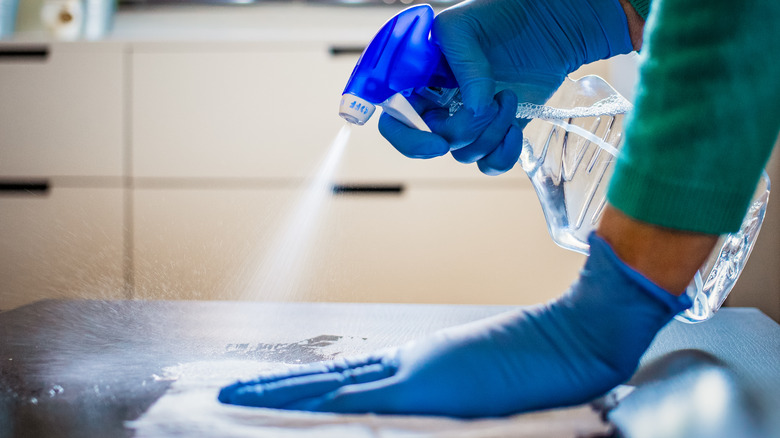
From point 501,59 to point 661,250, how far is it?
1.37 ft

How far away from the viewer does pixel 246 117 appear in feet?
5.86

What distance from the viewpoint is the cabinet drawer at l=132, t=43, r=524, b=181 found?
69.6 inches

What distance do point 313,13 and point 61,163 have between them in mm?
880

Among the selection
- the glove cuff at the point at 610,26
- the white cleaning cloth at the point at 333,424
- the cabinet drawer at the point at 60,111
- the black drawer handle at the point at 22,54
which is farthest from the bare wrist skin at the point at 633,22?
the black drawer handle at the point at 22,54

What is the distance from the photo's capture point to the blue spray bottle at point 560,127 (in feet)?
2.37

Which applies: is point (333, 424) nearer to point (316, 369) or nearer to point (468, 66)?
point (316, 369)

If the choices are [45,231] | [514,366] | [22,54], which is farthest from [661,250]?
[22,54]

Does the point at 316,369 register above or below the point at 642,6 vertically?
below

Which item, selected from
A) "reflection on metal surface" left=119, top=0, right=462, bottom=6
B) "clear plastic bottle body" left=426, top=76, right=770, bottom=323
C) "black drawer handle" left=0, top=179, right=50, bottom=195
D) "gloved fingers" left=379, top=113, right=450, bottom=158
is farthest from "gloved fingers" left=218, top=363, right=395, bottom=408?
"reflection on metal surface" left=119, top=0, right=462, bottom=6

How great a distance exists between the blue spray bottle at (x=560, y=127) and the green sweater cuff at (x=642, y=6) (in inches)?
6.4

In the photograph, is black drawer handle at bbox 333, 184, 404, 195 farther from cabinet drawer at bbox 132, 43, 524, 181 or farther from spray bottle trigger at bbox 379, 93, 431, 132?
spray bottle trigger at bbox 379, 93, 431, 132

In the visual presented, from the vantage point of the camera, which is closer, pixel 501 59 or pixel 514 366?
pixel 514 366

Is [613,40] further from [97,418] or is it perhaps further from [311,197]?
[311,197]

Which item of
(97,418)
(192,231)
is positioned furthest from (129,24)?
(97,418)
